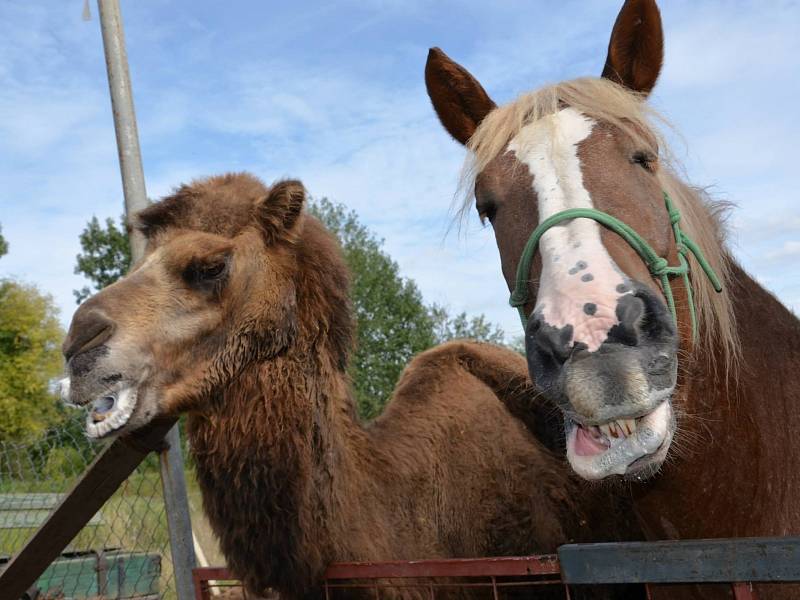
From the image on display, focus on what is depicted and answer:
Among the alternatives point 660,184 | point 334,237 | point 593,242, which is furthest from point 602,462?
point 334,237

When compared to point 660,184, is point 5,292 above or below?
above

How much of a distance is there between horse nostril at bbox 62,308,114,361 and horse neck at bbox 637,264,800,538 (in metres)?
2.38

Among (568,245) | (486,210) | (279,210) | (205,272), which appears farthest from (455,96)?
(205,272)

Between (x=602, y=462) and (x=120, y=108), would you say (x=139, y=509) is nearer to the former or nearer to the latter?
(x=120, y=108)

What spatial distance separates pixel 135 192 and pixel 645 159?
3110 millimetres

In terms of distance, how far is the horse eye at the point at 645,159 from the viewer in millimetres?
2713

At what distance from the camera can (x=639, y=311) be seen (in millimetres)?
2074

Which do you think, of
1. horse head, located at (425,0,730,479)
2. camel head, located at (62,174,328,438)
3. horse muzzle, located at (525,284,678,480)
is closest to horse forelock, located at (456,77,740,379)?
horse head, located at (425,0,730,479)

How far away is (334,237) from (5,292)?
4216 cm

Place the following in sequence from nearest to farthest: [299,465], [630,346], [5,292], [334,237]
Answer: [630,346] → [299,465] → [334,237] → [5,292]

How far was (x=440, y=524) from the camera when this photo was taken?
3.86m

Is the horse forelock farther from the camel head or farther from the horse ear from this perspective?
the camel head

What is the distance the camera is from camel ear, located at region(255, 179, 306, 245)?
12.9ft

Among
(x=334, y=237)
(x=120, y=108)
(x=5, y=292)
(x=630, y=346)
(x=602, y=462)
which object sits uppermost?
A: (x=5, y=292)
